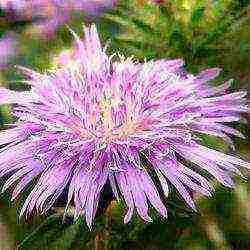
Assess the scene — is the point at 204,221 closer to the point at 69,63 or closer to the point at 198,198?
the point at 198,198

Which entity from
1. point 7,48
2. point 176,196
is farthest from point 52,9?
point 176,196

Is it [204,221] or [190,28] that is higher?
[190,28]

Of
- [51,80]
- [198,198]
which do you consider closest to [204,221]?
[198,198]

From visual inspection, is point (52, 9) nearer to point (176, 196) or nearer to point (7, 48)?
point (7, 48)

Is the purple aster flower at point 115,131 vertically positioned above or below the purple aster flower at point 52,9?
below

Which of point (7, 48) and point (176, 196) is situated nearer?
point (176, 196)
